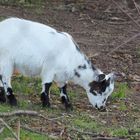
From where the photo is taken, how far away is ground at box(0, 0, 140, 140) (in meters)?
7.93

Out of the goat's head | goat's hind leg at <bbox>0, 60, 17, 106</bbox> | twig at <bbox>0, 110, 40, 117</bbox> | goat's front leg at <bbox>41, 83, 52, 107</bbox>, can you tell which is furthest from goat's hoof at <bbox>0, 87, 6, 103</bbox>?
the goat's head

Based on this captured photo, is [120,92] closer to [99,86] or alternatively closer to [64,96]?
[99,86]

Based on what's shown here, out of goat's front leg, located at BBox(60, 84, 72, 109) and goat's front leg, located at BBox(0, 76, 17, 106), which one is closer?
goat's front leg, located at BBox(0, 76, 17, 106)

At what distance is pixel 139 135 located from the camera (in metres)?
8.11

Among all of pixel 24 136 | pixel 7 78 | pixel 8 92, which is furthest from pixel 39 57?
pixel 24 136

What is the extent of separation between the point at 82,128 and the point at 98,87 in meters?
1.58

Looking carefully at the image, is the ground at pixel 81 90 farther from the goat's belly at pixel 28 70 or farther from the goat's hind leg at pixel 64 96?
the goat's belly at pixel 28 70

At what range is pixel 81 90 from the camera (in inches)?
427

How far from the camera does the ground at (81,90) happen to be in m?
7.93

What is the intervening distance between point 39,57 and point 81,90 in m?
2.06

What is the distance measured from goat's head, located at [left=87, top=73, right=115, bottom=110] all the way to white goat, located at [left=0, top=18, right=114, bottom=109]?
0.05 ft

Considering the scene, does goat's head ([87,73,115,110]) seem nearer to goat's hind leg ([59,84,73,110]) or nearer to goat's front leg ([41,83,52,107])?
goat's hind leg ([59,84,73,110])

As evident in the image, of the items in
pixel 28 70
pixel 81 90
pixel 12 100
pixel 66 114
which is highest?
pixel 28 70

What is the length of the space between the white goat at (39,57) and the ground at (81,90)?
0.48m
